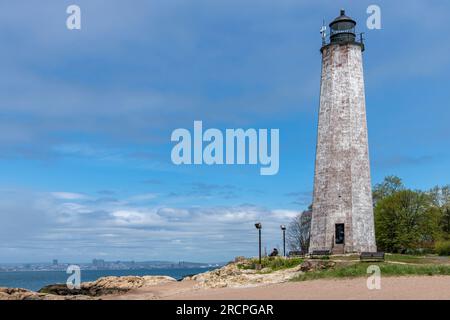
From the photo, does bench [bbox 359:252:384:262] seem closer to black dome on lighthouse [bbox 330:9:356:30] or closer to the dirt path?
the dirt path

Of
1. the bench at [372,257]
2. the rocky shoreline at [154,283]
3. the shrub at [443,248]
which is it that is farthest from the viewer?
the shrub at [443,248]

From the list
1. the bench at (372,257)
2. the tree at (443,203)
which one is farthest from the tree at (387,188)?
the bench at (372,257)

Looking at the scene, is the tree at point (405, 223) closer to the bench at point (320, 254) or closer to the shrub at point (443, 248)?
the shrub at point (443, 248)

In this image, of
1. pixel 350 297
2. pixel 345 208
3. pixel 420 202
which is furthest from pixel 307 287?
pixel 420 202

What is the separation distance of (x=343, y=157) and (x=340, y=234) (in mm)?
6479

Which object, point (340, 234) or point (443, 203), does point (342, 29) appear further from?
point (443, 203)

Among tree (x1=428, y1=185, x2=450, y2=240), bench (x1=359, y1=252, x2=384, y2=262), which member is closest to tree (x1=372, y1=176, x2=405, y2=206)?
tree (x1=428, y1=185, x2=450, y2=240)

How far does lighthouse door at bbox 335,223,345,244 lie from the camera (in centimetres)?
3954

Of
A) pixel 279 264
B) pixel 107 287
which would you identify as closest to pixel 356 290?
pixel 279 264

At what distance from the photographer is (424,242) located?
56500 millimetres

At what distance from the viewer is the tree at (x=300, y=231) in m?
71.1

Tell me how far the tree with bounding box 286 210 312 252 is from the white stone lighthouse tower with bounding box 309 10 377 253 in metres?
29.1

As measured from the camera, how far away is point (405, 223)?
55.0m
